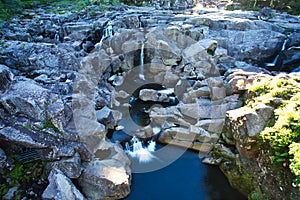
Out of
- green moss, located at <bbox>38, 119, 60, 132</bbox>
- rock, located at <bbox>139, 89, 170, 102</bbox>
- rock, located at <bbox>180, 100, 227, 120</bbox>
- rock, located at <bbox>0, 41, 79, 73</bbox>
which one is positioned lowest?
rock, located at <bbox>139, 89, 170, 102</bbox>

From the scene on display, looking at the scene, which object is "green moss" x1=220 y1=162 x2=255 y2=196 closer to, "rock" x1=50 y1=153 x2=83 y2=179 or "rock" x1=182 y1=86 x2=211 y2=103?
"rock" x1=182 y1=86 x2=211 y2=103

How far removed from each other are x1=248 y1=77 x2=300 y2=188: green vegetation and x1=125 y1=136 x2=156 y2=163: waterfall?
5413 millimetres

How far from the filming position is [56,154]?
9.32m

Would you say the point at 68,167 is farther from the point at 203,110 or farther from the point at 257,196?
the point at 203,110

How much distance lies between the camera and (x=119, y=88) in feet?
59.3

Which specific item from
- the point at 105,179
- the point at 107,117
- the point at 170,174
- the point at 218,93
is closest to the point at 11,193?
the point at 105,179

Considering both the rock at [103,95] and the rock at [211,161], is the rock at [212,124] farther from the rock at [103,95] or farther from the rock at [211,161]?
the rock at [103,95]

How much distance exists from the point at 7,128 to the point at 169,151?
7.29m

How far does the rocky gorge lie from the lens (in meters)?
9.23

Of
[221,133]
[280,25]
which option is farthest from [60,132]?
[280,25]

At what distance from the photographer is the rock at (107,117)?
515 inches

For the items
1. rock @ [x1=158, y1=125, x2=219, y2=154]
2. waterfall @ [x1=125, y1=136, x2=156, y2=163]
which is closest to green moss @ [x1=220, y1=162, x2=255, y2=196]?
rock @ [x1=158, y1=125, x2=219, y2=154]

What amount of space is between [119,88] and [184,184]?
31.9 feet

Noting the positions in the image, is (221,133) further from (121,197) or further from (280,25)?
(280,25)
